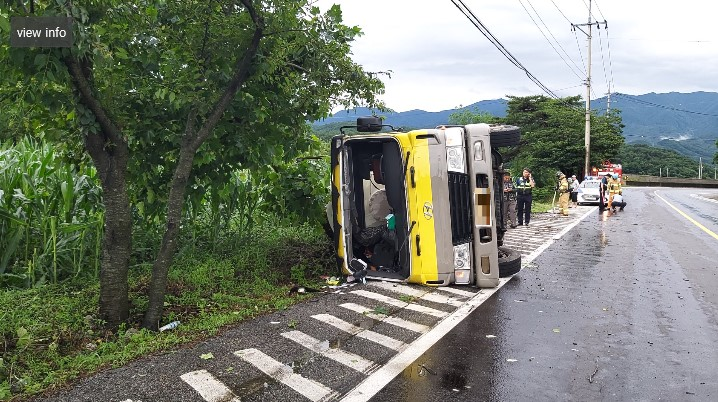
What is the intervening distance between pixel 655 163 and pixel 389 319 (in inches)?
4150

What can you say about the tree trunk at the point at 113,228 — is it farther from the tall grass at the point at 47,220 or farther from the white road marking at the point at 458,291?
the white road marking at the point at 458,291

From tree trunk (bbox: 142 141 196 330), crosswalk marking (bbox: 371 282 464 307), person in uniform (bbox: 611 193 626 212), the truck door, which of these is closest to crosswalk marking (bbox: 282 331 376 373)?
tree trunk (bbox: 142 141 196 330)

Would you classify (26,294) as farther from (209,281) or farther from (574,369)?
(574,369)

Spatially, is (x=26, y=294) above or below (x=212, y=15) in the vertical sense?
below

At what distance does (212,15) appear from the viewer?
5066 millimetres

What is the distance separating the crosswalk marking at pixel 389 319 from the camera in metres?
5.42

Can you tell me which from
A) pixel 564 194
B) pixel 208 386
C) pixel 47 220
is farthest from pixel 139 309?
pixel 564 194

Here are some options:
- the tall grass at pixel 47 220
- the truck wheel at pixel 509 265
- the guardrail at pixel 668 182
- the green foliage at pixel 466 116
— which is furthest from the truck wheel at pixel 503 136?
the guardrail at pixel 668 182

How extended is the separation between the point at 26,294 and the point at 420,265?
4636 millimetres

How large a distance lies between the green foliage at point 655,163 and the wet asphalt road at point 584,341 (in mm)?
91553

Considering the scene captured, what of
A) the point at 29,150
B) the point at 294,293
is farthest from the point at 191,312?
the point at 29,150

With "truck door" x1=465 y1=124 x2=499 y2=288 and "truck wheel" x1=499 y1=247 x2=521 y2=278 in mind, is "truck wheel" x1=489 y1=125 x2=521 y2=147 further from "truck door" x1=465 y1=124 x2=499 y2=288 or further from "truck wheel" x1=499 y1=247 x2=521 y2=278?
"truck wheel" x1=499 y1=247 x2=521 y2=278

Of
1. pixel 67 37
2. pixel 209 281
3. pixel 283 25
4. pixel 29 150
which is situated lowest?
pixel 209 281

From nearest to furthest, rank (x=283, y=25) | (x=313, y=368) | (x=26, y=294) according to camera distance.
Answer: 1. (x=313, y=368)
2. (x=283, y=25)
3. (x=26, y=294)
